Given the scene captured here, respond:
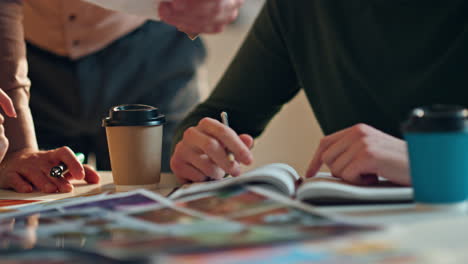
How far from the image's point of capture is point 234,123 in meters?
1.33

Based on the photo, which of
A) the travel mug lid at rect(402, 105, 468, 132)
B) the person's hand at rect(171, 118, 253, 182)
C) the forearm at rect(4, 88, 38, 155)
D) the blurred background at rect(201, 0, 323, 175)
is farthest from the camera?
the blurred background at rect(201, 0, 323, 175)

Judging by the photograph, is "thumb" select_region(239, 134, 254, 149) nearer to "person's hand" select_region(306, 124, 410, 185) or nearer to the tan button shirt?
"person's hand" select_region(306, 124, 410, 185)

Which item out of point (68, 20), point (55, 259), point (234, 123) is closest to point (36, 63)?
point (68, 20)

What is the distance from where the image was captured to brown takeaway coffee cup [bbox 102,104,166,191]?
2.89 ft

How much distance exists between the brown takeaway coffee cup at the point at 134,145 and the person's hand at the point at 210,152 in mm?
47

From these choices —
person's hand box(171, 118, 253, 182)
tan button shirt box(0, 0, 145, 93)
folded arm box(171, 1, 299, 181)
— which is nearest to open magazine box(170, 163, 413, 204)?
person's hand box(171, 118, 253, 182)

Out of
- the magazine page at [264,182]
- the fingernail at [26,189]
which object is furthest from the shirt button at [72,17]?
the magazine page at [264,182]

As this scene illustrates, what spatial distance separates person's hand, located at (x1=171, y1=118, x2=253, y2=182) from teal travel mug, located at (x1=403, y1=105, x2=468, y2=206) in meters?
0.31

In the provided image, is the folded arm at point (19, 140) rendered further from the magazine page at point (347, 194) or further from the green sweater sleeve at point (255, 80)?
the magazine page at point (347, 194)

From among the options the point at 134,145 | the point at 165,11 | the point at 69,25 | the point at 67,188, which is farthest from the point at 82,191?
the point at 69,25

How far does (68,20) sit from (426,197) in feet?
4.24

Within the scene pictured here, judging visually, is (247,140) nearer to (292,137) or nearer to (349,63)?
(349,63)

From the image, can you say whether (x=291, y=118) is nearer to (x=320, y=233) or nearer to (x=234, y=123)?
(x=234, y=123)

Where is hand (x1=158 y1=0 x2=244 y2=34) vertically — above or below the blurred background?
above
